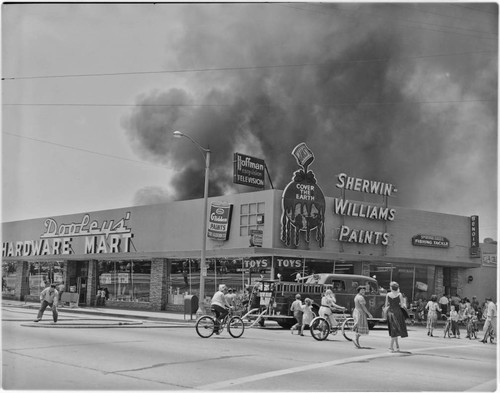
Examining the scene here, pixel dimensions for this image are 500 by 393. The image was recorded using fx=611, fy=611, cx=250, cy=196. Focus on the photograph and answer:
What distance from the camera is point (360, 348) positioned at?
49.2 ft

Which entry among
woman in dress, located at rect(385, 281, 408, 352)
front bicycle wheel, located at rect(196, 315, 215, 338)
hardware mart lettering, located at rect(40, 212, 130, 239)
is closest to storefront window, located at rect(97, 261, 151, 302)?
hardware mart lettering, located at rect(40, 212, 130, 239)

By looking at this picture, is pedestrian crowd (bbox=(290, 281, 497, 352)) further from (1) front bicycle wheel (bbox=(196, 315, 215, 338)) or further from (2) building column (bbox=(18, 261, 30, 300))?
(2) building column (bbox=(18, 261, 30, 300))

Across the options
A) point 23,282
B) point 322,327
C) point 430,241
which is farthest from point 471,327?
point 23,282

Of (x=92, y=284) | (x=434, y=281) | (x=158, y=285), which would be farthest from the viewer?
(x=92, y=284)

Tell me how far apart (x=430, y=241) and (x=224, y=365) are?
90.7 feet

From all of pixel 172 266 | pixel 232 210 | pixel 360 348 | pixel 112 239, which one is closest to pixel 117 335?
pixel 360 348

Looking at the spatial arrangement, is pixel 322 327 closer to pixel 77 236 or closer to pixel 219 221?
pixel 219 221

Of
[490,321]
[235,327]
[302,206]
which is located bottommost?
[235,327]

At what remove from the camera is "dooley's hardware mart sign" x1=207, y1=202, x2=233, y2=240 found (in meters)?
31.6

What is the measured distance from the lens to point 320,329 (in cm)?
1767

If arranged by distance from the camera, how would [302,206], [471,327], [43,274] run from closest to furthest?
[471,327] → [302,206] → [43,274]

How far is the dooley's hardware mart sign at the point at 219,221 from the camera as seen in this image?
3156 centimetres

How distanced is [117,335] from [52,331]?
197 centimetres

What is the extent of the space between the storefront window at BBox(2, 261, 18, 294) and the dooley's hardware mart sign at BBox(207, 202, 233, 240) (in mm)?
26122
